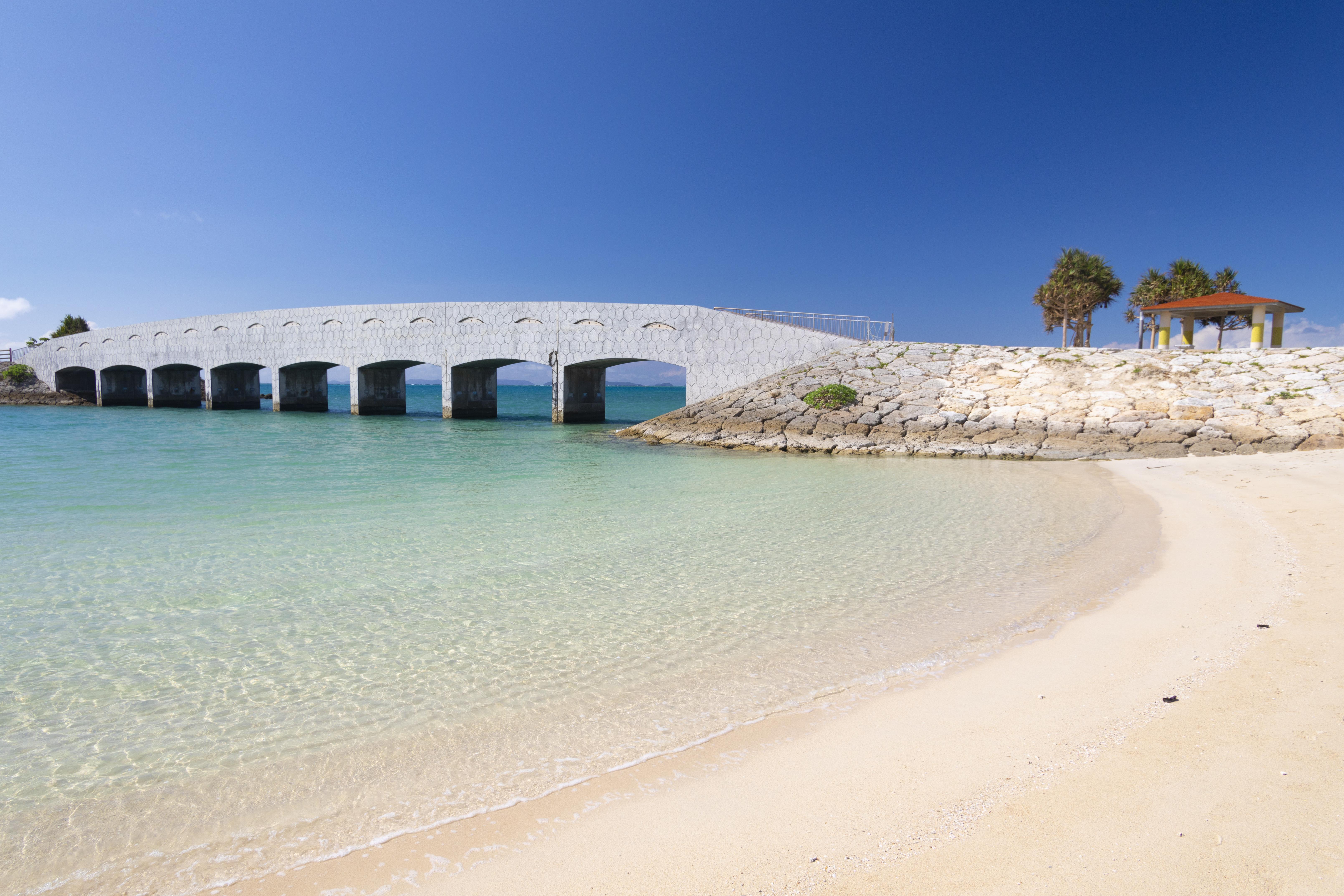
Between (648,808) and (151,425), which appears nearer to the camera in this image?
(648,808)

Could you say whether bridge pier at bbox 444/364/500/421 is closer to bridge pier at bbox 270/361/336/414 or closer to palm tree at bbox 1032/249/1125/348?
bridge pier at bbox 270/361/336/414

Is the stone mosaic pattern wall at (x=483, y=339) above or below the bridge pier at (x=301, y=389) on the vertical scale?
above

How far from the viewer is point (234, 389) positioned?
4984 centimetres

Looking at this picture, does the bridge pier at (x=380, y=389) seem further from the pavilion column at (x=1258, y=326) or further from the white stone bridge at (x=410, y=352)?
the pavilion column at (x=1258, y=326)

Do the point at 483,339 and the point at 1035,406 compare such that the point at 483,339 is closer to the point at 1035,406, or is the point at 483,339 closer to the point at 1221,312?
the point at 1035,406

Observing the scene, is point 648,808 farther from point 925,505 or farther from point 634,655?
point 925,505

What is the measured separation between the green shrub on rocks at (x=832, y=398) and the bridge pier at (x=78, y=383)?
60.5 metres

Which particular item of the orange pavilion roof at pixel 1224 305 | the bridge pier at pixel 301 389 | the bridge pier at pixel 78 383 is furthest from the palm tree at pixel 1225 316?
the bridge pier at pixel 78 383

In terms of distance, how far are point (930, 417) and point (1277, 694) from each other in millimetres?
20412

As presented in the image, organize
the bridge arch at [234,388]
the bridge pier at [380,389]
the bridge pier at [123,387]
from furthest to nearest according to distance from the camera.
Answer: the bridge pier at [123,387], the bridge arch at [234,388], the bridge pier at [380,389]

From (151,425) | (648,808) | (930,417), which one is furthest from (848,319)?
(151,425)

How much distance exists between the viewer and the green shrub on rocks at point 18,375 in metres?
55.7

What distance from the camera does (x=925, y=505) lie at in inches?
474

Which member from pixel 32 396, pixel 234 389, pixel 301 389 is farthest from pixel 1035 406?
pixel 32 396
